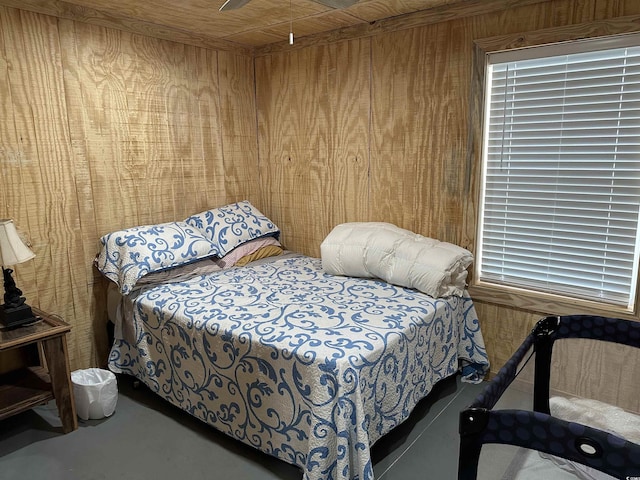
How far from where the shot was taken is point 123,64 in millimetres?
2926

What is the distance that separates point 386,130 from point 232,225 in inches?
51.8

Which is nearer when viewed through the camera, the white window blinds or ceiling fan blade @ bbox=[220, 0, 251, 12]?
ceiling fan blade @ bbox=[220, 0, 251, 12]

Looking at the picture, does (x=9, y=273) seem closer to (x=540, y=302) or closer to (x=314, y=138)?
(x=314, y=138)

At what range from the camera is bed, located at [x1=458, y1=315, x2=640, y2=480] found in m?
0.97

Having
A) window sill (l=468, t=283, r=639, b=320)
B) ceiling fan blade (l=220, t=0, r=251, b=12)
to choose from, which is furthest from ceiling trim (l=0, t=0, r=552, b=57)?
window sill (l=468, t=283, r=639, b=320)

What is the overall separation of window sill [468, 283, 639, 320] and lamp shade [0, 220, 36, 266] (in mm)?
2539

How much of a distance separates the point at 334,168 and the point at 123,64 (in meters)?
1.60

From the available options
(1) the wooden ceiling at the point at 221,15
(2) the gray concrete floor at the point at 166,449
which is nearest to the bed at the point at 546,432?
(2) the gray concrete floor at the point at 166,449

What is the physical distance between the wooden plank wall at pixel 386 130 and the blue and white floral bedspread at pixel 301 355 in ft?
1.96

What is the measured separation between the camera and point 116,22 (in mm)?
2848

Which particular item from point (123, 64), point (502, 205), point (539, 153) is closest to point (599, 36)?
point (539, 153)

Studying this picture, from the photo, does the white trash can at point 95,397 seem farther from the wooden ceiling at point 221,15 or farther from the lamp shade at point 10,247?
the wooden ceiling at point 221,15

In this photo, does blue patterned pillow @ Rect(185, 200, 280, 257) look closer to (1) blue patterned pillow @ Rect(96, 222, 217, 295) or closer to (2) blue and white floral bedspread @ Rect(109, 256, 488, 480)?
(1) blue patterned pillow @ Rect(96, 222, 217, 295)

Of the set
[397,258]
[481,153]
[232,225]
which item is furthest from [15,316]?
[481,153]
